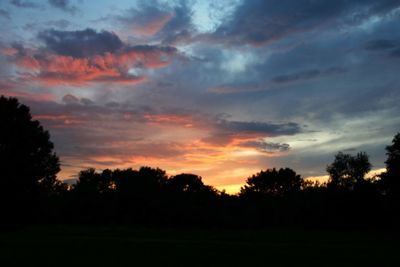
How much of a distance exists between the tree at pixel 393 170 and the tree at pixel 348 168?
3219 cm

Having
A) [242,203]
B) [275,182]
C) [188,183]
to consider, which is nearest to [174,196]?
[242,203]

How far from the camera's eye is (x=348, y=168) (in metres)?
116

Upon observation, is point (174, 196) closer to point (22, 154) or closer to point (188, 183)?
point (188, 183)

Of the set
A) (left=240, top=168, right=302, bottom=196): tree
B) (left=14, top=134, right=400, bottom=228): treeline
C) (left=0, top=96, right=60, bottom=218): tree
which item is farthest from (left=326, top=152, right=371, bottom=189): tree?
(left=0, top=96, right=60, bottom=218): tree

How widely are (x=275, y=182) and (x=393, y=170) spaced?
7125 centimetres

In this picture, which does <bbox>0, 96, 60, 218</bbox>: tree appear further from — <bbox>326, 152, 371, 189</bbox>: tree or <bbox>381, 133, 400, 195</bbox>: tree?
<bbox>326, 152, 371, 189</bbox>: tree

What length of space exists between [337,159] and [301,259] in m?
93.4

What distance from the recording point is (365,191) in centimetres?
8431

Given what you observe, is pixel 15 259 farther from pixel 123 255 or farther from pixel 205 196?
pixel 205 196

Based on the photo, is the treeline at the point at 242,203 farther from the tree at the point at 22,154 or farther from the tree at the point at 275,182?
the tree at the point at 22,154

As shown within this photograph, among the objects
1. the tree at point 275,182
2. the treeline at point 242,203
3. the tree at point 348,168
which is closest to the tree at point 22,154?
the treeline at point 242,203

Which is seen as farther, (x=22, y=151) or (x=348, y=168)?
(x=348, y=168)

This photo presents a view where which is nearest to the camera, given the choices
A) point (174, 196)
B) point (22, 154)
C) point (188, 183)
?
point (22, 154)

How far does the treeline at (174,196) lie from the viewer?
5231 centimetres
